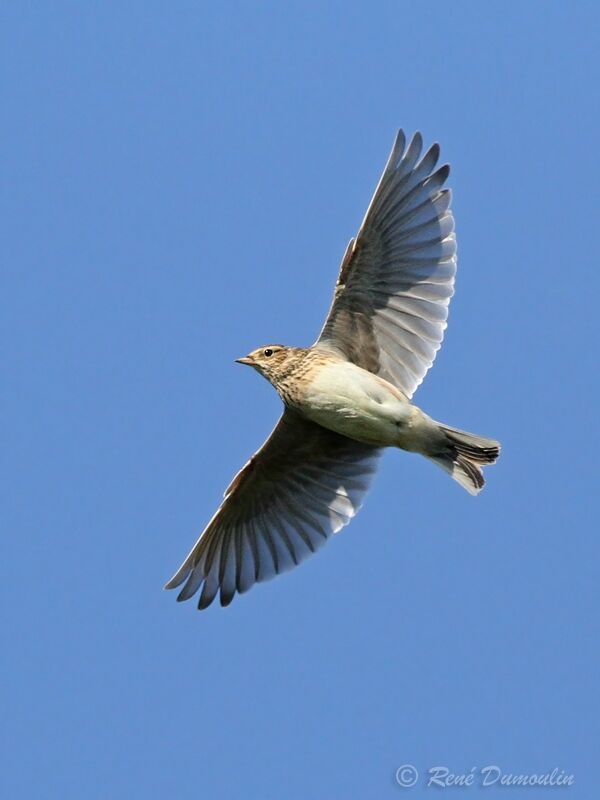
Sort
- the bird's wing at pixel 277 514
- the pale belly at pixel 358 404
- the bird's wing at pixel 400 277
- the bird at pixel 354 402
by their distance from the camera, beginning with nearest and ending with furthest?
the pale belly at pixel 358 404 → the bird at pixel 354 402 → the bird's wing at pixel 400 277 → the bird's wing at pixel 277 514

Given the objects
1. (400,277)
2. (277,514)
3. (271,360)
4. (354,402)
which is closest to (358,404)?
(354,402)

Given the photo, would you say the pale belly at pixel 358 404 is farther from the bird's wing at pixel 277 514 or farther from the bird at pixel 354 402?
the bird's wing at pixel 277 514

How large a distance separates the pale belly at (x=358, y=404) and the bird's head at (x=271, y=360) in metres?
0.43

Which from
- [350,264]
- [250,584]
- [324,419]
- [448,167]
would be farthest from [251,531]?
[448,167]

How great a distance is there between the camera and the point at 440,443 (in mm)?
14633

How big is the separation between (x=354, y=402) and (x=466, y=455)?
3.95 feet

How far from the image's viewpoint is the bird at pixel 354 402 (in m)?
14.6

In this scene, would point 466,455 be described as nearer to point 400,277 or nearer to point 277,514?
point 400,277

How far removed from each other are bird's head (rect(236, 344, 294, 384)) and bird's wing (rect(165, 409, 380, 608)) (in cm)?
108

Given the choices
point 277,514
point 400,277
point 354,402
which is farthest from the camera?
point 277,514

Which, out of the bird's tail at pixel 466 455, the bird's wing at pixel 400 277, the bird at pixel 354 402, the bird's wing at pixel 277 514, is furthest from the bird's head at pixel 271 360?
the bird's tail at pixel 466 455

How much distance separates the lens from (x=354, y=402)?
14.3 meters

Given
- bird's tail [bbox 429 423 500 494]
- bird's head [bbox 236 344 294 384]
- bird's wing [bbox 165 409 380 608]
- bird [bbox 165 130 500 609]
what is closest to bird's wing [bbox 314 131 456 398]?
bird [bbox 165 130 500 609]

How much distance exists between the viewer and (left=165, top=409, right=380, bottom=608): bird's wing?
15.9m
